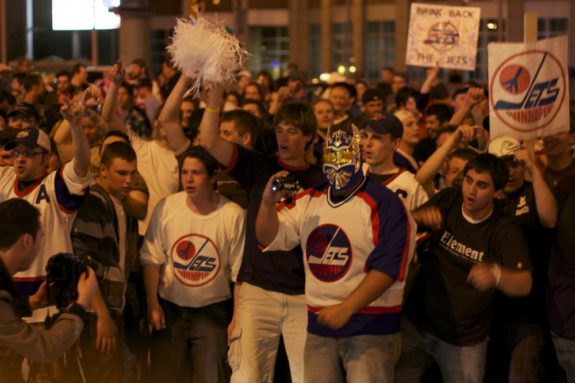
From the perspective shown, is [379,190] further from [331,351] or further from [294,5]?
[294,5]

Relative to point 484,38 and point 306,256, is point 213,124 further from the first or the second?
point 484,38

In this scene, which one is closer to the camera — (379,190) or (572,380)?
(379,190)

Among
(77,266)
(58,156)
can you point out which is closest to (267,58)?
(58,156)

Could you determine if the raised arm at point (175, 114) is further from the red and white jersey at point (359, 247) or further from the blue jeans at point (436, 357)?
the blue jeans at point (436, 357)

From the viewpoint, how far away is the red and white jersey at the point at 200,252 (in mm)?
8164

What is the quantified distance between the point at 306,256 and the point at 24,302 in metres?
1.86

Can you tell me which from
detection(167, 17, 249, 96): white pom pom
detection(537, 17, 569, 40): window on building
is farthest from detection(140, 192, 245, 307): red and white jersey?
detection(537, 17, 569, 40): window on building

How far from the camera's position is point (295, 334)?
7660 mm

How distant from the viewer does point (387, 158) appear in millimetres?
8328

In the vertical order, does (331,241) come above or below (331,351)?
above

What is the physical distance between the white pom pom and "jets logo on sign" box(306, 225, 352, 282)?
4.09 ft

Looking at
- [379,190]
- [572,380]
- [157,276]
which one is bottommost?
[572,380]

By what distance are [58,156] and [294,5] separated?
127ft

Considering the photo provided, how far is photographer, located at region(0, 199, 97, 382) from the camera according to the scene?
219 inches
